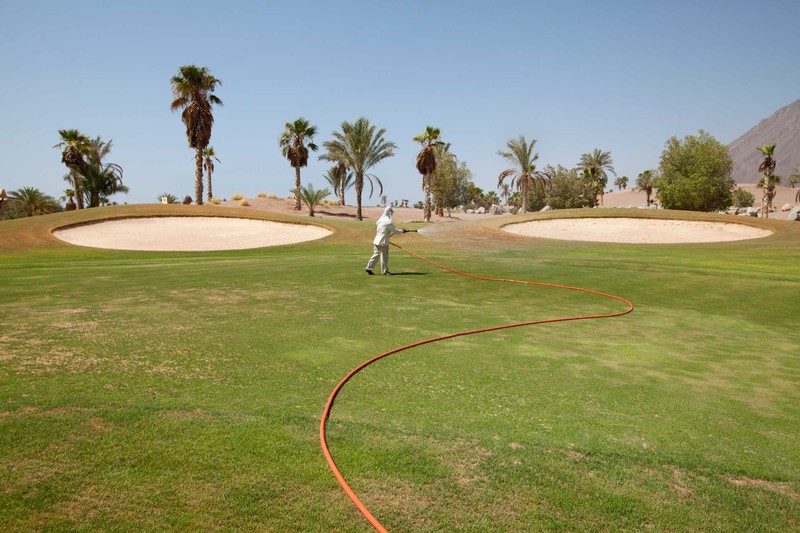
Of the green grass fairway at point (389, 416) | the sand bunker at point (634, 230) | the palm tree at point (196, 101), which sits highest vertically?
the palm tree at point (196, 101)

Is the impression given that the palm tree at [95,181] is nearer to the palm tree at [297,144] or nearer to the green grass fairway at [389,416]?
the palm tree at [297,144]

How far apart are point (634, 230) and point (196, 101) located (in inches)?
1825

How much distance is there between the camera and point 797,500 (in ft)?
13.7

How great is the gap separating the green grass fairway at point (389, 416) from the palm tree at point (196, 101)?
49.5m

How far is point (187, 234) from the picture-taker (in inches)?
1326

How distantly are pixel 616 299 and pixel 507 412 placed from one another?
9203 mm

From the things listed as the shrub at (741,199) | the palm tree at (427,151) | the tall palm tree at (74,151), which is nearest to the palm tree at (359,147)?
the palm tree at (427,151)

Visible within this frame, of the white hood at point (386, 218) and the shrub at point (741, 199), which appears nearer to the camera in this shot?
the white hood at point (386, 218)

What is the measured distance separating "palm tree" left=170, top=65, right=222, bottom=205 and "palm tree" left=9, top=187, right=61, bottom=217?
28.3 meters

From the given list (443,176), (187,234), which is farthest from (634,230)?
(443,176)

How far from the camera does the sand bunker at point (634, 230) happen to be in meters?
33.2

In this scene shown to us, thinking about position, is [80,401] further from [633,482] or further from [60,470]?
[633,482]

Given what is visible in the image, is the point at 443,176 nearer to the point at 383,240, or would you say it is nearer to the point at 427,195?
the point at 427,195

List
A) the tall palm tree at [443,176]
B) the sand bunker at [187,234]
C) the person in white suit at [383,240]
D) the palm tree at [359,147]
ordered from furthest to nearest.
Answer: the tall palm tree at [443,176], the palm tree at [359,147], the sand bunker at [187,234], the person in white suit at [383,240]
